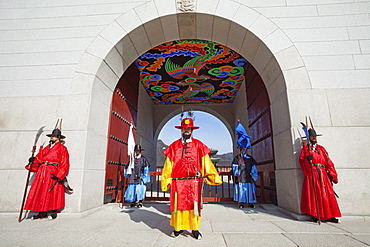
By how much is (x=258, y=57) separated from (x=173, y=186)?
3713mm

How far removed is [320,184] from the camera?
11.2ft

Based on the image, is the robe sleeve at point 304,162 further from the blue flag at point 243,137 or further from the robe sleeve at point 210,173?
the robe sleeve at point 210,173

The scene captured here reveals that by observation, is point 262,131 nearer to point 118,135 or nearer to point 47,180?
point 118,135

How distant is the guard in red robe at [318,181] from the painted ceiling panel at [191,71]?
4179mm

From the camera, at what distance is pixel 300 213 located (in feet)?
11.6

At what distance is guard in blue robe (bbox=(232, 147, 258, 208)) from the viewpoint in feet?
16.1

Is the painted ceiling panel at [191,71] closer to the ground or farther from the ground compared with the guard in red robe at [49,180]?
farther from the ground

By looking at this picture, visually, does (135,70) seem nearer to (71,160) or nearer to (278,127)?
(71,160)

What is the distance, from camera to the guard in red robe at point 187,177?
2.77m

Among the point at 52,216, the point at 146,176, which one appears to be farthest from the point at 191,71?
the point at 52,216

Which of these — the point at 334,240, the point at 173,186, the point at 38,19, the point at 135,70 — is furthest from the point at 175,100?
the point at 334,240

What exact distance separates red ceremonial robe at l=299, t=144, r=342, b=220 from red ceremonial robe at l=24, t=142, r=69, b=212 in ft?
14.4

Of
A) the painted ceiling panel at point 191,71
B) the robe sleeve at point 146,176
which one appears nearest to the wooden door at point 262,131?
the painted ceiling panel at point 191,71

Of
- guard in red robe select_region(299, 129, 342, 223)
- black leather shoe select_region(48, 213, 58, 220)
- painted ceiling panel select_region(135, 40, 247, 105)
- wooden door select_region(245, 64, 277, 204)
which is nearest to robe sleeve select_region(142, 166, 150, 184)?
black leather shoe select_region(48, 213, 58, 220)
